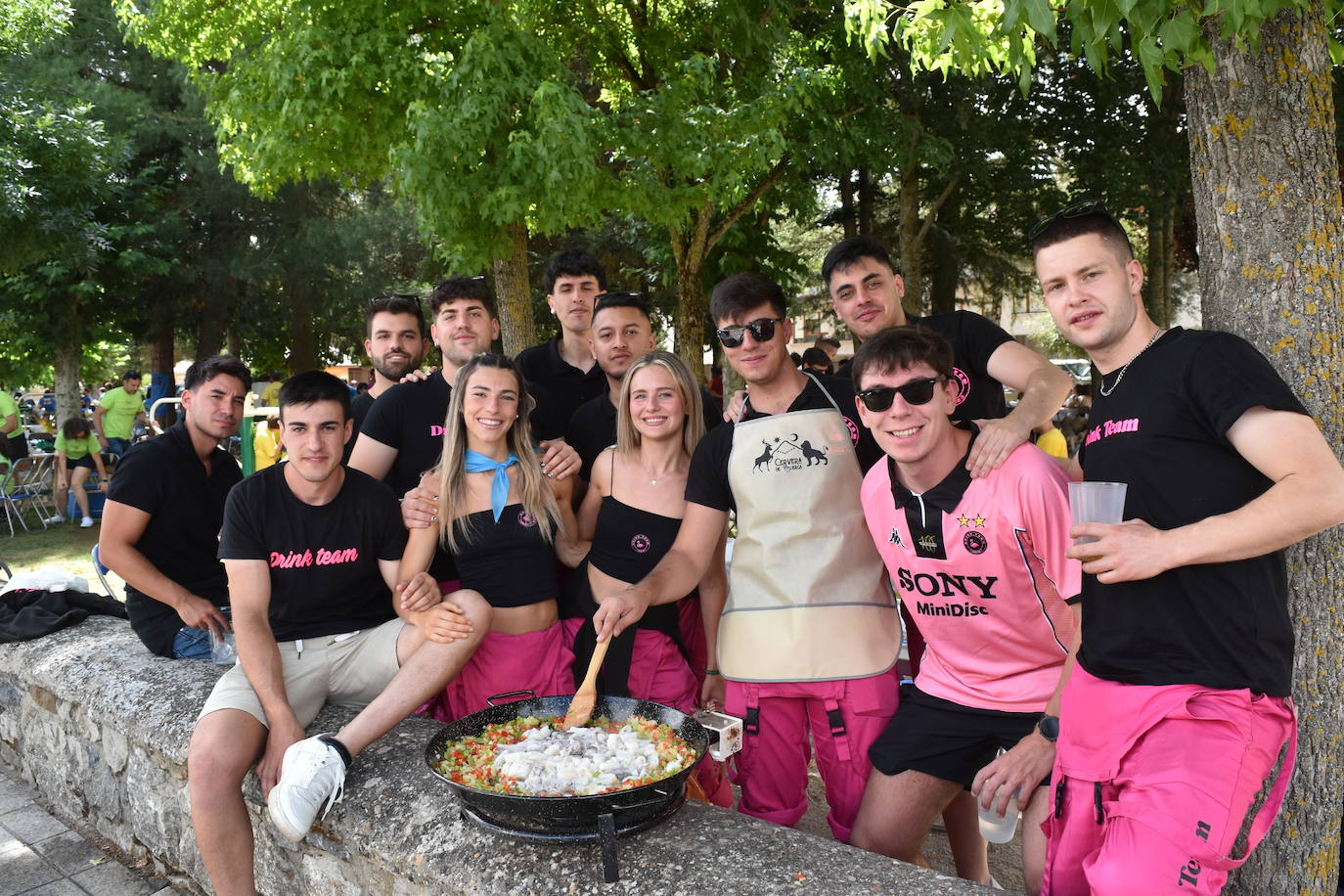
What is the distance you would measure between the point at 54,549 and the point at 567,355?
31.1 feet

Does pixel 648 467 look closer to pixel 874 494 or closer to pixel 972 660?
pixel 874 494

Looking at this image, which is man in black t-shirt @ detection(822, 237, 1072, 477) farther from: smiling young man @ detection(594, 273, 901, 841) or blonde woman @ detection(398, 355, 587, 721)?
blonde woman @ detection(398, 355, 587, 721)

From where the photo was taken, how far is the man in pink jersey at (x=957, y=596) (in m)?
2.81

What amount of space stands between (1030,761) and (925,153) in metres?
11.1

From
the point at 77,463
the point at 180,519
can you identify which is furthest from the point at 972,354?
the point at 77,463

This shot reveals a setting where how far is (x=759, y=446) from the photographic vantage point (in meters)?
3.41

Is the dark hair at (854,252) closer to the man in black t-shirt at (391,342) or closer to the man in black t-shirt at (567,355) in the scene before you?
the man in black t-shirt at (567,355)

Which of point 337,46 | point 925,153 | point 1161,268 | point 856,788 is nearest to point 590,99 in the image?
point 925,153

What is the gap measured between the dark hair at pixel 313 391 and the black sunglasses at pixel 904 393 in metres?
2.17

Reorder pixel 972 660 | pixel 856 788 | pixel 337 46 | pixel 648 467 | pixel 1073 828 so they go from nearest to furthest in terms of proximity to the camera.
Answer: pixel 1073 828 < pixel 972 660 < pixel 856 788 < pixel 648 467 < pixel 337 46

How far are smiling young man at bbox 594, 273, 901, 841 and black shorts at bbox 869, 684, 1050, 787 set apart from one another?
0.72ft

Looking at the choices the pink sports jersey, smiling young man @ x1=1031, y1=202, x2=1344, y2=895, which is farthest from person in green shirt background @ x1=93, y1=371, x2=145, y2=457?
smiling young man @ x1=1031, y1=202, x2=1344, y2=895

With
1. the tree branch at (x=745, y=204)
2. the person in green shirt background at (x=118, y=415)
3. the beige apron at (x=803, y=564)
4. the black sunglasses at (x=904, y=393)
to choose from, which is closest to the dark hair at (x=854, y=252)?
the beige apron at (x=803, y=564)

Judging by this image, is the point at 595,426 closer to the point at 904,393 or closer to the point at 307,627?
the point at 307,627
